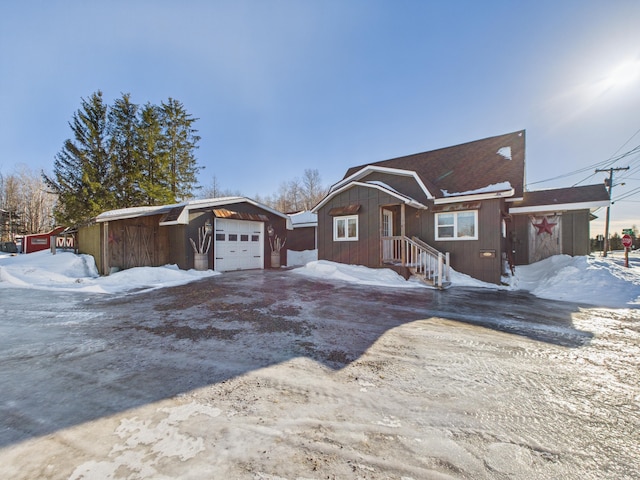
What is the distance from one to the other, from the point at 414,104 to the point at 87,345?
46.7 ft

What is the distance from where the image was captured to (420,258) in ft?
30.7

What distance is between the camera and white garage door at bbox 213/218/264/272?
11312 millimetres

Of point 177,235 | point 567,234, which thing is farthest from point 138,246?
point 567,234

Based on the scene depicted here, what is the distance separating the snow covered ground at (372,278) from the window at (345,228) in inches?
47.1

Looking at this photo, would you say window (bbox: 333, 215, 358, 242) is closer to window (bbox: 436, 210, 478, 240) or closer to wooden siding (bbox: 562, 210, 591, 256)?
window (bbox: 436, 210, 478, 240)

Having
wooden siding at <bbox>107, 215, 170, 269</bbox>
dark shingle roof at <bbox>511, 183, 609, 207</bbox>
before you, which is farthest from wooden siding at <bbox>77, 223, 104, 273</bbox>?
dark shingle roof at <bbox>511, 183, 609, 207</bbox>

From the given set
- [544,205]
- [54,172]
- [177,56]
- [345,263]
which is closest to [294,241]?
[345,263]

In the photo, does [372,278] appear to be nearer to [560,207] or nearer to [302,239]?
[560,207]

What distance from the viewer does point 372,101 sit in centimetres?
1327

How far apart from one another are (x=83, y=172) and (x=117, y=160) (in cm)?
199

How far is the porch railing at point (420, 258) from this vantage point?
28.0 ft

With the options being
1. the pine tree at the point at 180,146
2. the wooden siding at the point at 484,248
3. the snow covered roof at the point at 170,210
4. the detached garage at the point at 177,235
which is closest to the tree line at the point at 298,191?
the pine tree at the point at 180,146

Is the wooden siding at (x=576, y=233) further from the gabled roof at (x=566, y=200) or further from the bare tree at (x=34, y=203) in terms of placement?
the bare tree at (x=34, y=203)

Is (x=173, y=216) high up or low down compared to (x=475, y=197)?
down
